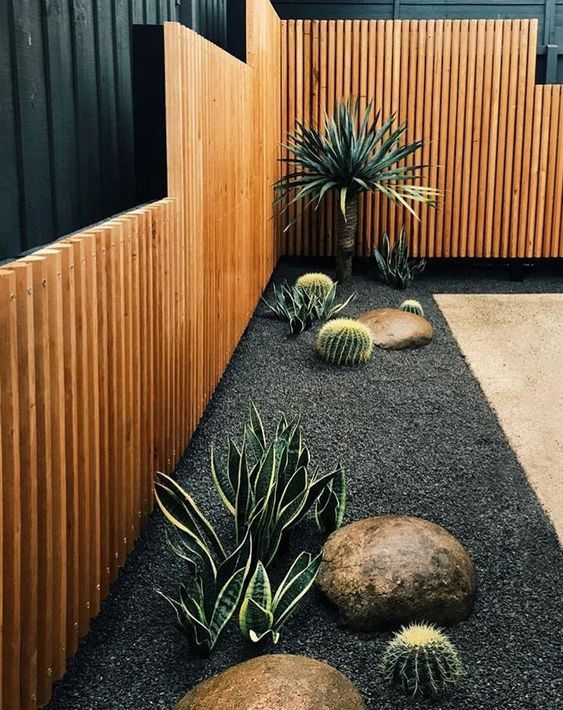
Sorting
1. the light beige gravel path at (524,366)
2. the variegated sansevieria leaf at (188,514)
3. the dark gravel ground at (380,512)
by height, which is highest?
the variegated sansevieria leaf at (188,514)

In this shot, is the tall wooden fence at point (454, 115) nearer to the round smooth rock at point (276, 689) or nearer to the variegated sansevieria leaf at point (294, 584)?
the variegated sansevieria leaf at point (294, 584)

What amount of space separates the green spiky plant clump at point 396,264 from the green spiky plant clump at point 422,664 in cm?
647

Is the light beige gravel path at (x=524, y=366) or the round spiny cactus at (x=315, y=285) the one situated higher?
the round spiny cactus at (x=315, y=285)

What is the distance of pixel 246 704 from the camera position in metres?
2.34

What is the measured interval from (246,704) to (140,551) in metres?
1.32

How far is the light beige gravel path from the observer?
471 centimetres

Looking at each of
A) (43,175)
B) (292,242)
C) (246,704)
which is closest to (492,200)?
(292,242)

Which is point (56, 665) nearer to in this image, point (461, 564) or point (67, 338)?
point (67, 338)

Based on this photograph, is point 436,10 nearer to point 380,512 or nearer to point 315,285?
point 315,285

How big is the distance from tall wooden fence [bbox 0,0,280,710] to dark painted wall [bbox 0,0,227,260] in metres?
0.42

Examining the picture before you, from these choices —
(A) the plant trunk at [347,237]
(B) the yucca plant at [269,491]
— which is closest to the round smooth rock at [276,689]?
(B) the yucca plant at [269,491]

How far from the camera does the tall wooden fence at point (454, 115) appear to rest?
9.34 m

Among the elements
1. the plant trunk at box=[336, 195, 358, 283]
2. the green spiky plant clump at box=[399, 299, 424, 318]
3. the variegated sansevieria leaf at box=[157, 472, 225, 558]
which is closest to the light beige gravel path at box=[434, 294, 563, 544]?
the green spiky plant clump at box=[399, 299, 424, 318]

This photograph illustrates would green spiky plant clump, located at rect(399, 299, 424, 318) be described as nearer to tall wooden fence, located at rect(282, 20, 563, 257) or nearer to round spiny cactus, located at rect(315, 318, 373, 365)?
round spiny cactus, located at rect(315, 318, 373, 365)
